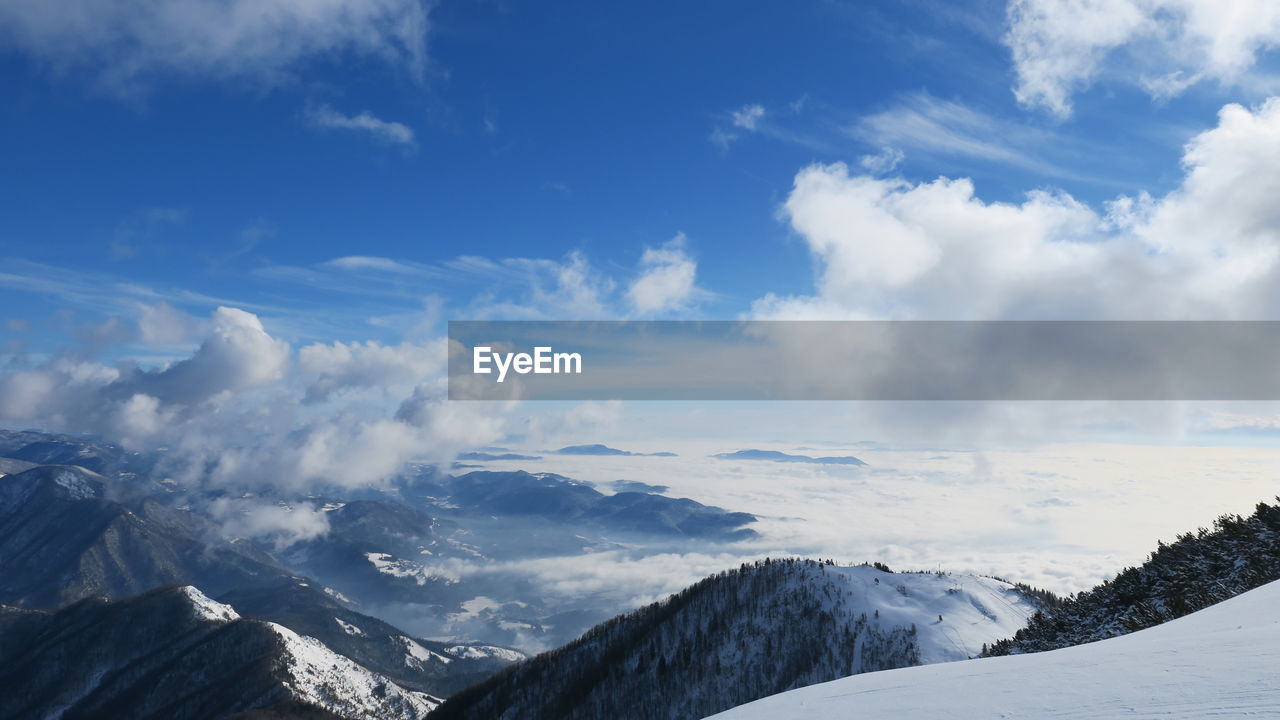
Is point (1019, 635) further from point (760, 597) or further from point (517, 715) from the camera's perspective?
point (517, 715)

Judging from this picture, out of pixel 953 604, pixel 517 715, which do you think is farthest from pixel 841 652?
pixel 517 715

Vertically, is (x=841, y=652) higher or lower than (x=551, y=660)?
higher

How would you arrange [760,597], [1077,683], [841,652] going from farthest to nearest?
[760,597] → [841,652] → [1077,683]

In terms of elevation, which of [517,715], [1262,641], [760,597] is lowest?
[517,715]

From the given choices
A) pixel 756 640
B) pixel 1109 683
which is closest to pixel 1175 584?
pixel 1109 683

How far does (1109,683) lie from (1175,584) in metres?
23.4

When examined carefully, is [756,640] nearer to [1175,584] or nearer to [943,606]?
[943,606]

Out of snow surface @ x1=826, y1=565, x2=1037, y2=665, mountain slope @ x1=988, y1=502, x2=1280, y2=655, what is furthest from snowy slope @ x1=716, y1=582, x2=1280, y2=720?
snow surface @ x1=826, y1=565, x2=1037, y2=665

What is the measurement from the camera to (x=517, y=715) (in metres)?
171

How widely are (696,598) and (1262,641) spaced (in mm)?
177483

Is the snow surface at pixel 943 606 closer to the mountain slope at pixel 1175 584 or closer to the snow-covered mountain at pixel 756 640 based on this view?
the snow-covered mountain at pixel 756 640

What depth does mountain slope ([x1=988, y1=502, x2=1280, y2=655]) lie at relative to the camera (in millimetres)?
25344

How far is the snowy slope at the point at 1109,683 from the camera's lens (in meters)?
9.09

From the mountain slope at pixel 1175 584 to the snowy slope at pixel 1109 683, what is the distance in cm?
987
